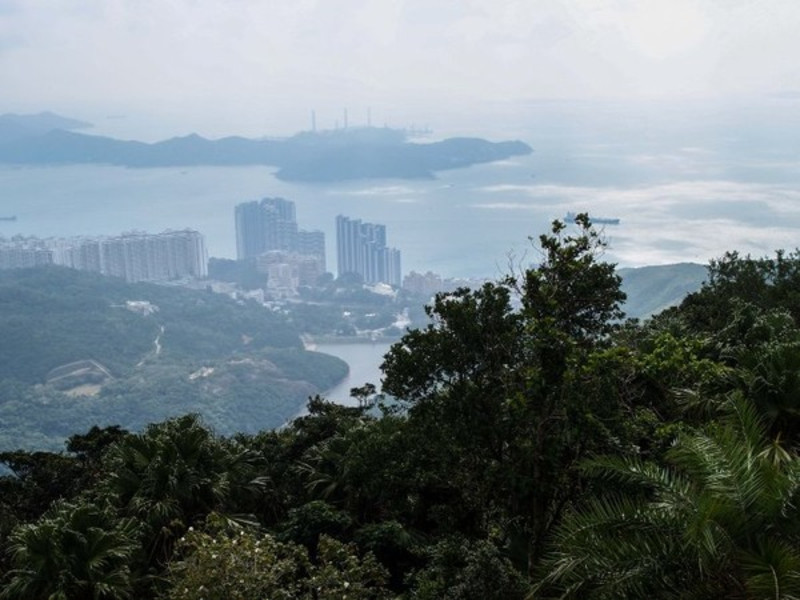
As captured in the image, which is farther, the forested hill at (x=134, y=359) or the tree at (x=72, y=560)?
the forested hill at (x=134, y=359)

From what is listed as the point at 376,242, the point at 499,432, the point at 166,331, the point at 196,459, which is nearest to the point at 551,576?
the point at 499,432

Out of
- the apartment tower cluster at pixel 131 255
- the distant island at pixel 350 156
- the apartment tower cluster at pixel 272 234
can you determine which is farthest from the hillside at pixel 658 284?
the distant island at pixel 350 156

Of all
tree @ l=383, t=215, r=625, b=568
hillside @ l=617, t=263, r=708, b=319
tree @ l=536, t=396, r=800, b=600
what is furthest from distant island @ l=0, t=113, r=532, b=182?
tree @ l=536, t=396, r=800, b=600

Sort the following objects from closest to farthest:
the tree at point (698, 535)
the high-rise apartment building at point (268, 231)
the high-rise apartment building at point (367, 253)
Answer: the tree at point (698, 535)
the high-rise apartment building at point (367, 253)
the high-rise apartment building at point (268, 231)

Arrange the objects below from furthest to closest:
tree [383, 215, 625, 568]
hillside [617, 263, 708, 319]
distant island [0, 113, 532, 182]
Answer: distant island [0, 113, 532, 182]
hillside [617, 263, 708, 319]
tree [383, 215, 625, 568]

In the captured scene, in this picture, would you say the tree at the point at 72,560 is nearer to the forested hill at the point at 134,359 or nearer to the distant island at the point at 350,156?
the forested hill at the point at 134,359

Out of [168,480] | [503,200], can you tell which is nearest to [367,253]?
[503,200]

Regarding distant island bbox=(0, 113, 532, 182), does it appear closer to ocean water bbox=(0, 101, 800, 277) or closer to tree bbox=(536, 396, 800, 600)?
ocean water bbox=(0, 101, 800, 277)

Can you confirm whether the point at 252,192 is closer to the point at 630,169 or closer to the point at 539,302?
the point at 630,169
